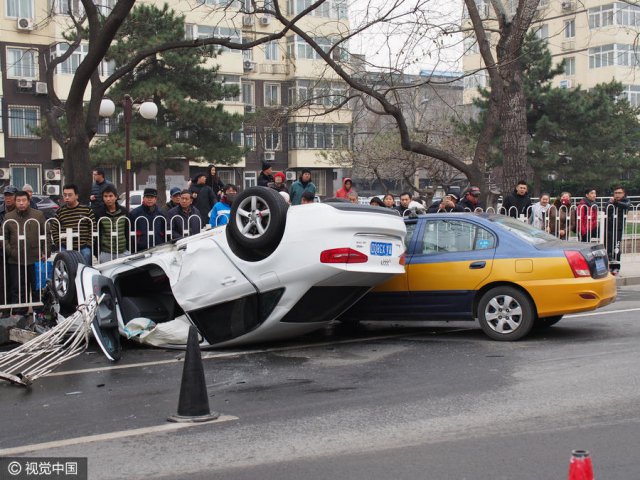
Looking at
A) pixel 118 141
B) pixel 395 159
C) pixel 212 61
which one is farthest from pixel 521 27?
pixel 212 61

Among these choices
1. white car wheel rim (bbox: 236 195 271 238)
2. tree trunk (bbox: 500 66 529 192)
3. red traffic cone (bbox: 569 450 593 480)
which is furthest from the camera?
tree trunk (bbox: 500 66 529 192)

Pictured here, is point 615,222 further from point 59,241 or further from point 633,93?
point 633,93

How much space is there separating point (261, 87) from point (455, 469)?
172 feet

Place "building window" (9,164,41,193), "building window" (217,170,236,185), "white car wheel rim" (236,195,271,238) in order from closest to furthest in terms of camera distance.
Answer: "white car wheel rim" (236,195,271,238), "building window" (9,164,41,193), "building window" (217,170,236,185)

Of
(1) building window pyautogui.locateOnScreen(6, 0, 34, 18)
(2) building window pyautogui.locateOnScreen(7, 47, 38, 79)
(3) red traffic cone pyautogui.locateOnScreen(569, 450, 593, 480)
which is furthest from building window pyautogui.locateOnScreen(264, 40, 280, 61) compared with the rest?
(3) red traffic cone pyautogui.locateOnScreen(569, 450, 593, 480)

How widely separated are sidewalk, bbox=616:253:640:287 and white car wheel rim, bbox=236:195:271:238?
968cm

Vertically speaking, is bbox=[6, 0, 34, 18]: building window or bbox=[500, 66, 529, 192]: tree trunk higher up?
bbox=[6, 0, 34, 18]: building window

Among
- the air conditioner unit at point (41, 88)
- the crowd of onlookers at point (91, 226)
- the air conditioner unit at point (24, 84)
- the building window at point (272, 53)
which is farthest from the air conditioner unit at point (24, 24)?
the crowd of onlookers at point (91, 226)

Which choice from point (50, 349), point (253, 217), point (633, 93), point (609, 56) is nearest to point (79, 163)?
point (50, 349)

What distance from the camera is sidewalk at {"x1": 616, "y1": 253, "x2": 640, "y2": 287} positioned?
17000 millimetres

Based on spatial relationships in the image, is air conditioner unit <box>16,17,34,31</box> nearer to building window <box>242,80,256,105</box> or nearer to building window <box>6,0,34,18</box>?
building window <box>6,0,34,18</box>

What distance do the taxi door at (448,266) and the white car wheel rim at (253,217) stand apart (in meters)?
2.06

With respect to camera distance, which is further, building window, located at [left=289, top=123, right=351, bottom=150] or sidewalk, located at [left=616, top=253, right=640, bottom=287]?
building window, located at [left=289, top=123, right=351, bottom=150]

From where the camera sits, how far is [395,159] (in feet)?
138
